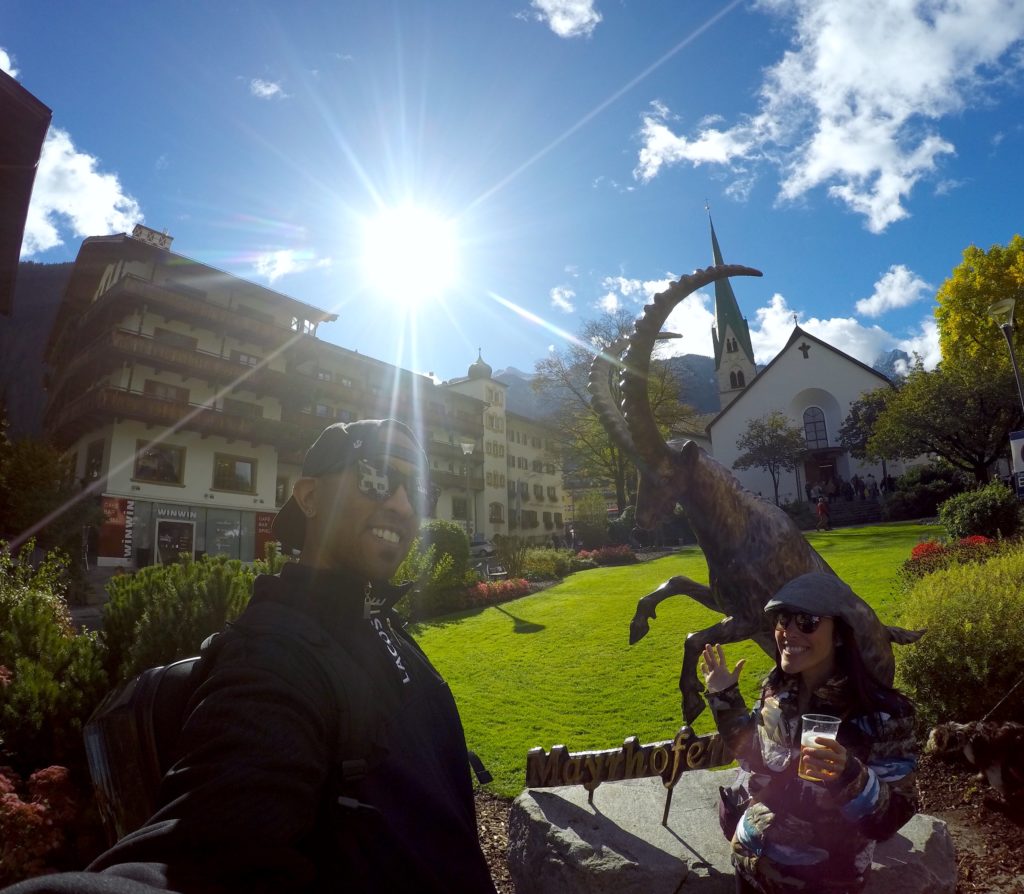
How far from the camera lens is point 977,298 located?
35.0 meters

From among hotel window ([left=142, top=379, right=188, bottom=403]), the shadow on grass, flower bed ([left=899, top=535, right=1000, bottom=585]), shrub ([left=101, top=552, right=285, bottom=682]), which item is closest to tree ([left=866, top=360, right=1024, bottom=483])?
flower bed ([left=899, top=535, right=1000, bottom=585])

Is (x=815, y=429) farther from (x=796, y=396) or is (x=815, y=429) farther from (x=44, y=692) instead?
(x=44, y=692)

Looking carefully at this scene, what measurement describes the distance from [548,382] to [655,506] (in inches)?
1610

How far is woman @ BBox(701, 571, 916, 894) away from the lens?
2270mm

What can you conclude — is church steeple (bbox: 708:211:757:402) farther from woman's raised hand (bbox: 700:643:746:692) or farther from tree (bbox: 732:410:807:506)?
woman's raised hand (bbox: 700:643:746:692)

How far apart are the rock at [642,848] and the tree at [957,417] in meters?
32.5

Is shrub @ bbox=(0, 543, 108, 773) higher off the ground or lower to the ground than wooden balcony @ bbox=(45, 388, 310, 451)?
lower

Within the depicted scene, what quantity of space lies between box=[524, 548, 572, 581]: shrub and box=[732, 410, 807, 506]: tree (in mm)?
22286

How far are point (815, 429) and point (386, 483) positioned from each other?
57.2 metres

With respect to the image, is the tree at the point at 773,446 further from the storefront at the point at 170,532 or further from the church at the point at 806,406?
the storefront at the point at 170,532

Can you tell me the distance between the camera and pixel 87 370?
3008 cm

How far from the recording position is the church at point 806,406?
1957 inches

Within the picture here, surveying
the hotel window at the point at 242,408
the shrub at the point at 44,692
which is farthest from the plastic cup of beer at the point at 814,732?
the hotel window at the point at 242,408

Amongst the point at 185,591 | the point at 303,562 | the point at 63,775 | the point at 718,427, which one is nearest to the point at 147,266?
the point at 185,591
